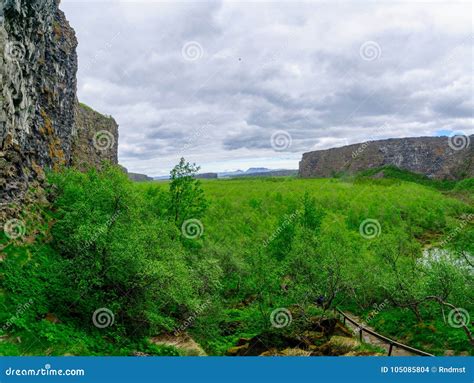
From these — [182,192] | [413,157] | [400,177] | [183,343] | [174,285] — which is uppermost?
[413,157]

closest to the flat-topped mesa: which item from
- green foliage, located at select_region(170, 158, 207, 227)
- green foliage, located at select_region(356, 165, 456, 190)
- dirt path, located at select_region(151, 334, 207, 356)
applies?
green foliage, located at select_region(356, 165, 456, 190)

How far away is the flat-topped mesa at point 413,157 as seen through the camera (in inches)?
3868

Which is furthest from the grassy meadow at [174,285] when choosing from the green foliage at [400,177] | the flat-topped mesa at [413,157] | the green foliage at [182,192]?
the green foliage at [400,177]

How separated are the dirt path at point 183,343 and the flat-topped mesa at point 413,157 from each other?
2936 inches

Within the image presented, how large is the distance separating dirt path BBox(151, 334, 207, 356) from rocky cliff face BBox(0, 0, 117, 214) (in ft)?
32.7

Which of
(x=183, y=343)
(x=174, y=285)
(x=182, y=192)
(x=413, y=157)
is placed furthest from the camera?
(x=413, y=157)

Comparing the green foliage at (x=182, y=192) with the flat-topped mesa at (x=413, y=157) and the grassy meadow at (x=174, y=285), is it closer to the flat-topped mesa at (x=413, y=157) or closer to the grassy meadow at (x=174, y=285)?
the grassy meadow at (x=174, y=285)

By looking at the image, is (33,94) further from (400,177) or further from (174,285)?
(400,177)

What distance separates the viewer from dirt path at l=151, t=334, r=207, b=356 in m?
17.4

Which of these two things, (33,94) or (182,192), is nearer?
(33,94)

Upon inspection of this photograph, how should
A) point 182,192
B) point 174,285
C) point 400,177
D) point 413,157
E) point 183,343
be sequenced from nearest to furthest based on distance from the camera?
point 174,285
point 183,343
point 182,192
point 400,177
point 413,157

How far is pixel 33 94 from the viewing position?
2400cm

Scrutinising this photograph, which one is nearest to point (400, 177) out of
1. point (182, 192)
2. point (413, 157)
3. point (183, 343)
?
point (413, 157)

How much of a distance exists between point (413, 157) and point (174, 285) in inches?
4405
